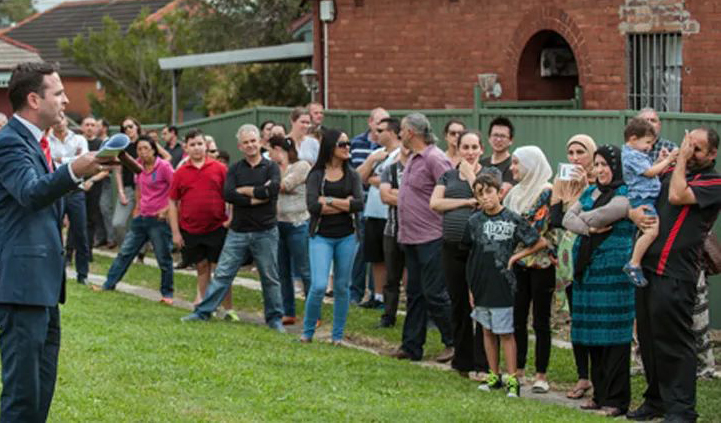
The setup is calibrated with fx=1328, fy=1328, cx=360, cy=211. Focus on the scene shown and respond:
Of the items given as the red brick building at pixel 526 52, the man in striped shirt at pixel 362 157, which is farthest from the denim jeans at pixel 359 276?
the red brick building at pixel 526 52

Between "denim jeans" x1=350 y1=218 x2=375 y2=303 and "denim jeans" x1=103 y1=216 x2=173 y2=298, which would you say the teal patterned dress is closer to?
"denim jeans" x1=350 y1=218 x2=375 y2=303

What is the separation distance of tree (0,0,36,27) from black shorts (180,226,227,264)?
75514 mm

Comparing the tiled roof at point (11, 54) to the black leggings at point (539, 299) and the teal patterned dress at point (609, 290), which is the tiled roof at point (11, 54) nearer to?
the black leggings at point (539, 299)

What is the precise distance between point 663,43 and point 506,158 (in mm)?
6885

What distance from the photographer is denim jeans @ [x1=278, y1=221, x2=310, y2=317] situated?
570 inches

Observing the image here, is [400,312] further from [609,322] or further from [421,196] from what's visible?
[609,322]

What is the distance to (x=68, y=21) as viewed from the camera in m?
60.2

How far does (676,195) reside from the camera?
909 cm

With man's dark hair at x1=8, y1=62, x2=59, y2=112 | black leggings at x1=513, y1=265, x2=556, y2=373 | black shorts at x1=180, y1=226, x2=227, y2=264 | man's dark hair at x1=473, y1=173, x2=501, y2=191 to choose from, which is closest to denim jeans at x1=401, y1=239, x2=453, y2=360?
black leggings at x1=513, y1=265, x2=556, y2=373

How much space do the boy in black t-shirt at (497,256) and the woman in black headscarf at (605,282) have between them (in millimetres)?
496

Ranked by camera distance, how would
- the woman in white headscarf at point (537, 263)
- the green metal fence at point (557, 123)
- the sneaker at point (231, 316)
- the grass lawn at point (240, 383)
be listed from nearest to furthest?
the grass lawn at point (240, 383), the woman in white headscarf at point (537, 263), the green metal fence at point (557, 123), the sneaker at point (231, 316)

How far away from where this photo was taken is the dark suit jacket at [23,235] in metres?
6.93

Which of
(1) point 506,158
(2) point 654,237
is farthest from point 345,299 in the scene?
(2) point 654,237

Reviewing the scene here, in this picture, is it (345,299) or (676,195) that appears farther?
(345,299)
